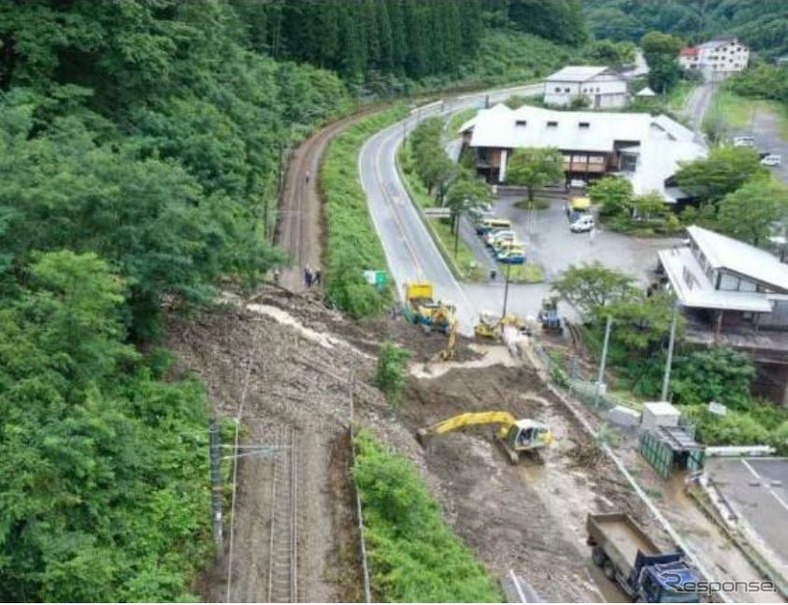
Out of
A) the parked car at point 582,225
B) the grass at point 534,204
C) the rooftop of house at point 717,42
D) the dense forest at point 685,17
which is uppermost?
the dense forest at point 685,17

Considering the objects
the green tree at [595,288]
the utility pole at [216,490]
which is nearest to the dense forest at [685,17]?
the green tree at [595,288]

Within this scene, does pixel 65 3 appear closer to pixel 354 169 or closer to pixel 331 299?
pixel 331 299

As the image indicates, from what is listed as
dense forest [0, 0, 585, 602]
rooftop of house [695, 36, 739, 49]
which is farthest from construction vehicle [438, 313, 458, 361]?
rooftop of house [695, 36, 739, 49]

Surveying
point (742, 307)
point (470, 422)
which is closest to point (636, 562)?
point (470, 422)

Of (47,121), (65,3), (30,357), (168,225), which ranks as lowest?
(30,357)

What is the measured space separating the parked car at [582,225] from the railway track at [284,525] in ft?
116

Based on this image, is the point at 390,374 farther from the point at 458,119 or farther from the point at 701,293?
the point at 458,119

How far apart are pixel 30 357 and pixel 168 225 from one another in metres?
5.64

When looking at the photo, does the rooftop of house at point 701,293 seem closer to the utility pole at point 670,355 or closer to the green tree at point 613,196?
the utility pole at point 670,355

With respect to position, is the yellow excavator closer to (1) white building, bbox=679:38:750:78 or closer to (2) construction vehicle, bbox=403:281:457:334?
(2) construction vehicle, bbox=403:281:457:334

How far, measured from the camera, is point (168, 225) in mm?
20406

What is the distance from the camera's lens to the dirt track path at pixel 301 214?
39.6 meters

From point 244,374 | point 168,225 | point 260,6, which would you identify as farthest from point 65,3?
point 260,6

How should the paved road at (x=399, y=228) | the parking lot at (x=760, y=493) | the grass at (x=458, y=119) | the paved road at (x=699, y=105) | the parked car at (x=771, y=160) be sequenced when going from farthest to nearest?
the paved road at (x=699, y=105) → the grass at (x=458, y=119) → the parked car at (x=771, y=160) → the paved road at (x=399, y=228) → the parking lot at (x=760, y=493)
